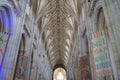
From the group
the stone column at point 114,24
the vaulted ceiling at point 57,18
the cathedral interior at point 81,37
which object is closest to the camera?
the stone column at point 114,24

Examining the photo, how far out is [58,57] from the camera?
4334 centimetres

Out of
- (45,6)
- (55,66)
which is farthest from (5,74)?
(55,66)

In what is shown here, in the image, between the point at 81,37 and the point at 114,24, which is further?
the point at 81,37

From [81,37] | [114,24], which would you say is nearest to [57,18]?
[81,37]

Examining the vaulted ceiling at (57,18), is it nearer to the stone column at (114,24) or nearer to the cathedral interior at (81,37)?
the cathedral interior at (81,37)

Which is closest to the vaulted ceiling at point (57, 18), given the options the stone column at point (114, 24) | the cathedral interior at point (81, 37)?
the cathedral interior at point (81, 37)

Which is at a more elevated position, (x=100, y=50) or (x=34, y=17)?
(x=34, y=17)

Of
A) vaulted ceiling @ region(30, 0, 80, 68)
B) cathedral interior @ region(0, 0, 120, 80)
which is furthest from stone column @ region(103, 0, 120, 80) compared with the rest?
vaulted ceiling @ region(30, 0, 80, 68)

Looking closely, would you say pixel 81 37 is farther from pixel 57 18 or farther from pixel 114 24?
Result: pixel 57 18

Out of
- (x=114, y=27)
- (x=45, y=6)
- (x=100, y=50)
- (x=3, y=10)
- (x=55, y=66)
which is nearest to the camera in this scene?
(x=114, y=27)

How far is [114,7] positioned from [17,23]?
8255mm

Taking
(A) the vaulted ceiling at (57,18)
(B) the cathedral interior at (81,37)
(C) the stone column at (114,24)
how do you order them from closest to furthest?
1. (C) the stone column at (114,24)
2. (B) the cathedral interior at (81,37)
3. (A) the vaulted ceiling at (57,18)

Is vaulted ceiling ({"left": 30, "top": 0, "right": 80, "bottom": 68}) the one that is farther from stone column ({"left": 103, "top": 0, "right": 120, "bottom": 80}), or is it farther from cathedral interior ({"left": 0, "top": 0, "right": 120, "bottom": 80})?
stone column ({"left": 103, "top": 0, "right": 120, "bottom": 80})

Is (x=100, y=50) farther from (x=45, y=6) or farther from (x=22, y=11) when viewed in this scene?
(x=45, y=6)
